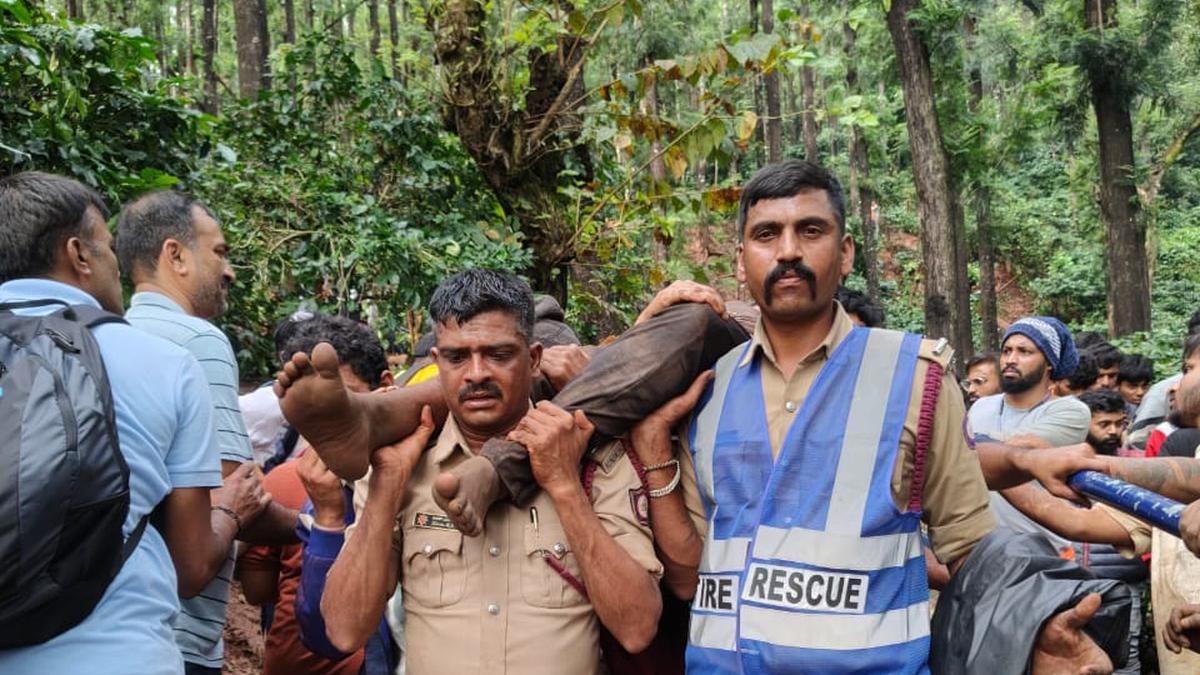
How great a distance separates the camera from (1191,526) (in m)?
2.51

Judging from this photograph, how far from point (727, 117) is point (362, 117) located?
10.2 feet

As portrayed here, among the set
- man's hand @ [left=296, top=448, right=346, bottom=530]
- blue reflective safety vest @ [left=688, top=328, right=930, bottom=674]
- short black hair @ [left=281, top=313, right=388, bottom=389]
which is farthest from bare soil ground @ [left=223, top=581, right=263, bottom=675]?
blue reflective safety vest @ [left=688, top=328, right=930, bottom=674]

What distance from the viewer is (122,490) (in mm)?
2135

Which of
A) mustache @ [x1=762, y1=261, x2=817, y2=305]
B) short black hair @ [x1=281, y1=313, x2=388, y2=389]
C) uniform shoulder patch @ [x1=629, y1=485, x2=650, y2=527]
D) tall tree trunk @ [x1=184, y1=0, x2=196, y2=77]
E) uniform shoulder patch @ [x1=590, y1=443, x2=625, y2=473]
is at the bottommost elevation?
uniform shoulder patch @ [x1=629, y1=485, x2=650, y2=527]

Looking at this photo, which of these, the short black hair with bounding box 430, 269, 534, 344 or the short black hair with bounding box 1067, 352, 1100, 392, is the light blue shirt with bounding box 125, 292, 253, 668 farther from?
the short black hair with bounding box 1067, 352, 1100, 392

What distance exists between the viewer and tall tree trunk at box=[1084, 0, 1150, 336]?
15.5 metres

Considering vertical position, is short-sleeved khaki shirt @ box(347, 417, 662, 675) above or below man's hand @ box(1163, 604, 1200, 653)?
above

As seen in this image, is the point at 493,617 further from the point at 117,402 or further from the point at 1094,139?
the point at 1094,139

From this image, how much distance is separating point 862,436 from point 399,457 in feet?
4.02

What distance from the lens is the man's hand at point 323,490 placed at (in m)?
2.89

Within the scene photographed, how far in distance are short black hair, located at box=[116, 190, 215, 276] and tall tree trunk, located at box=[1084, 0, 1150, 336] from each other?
15.3 metres

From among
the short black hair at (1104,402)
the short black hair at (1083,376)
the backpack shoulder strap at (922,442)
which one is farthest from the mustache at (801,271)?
the short black hair at (1083,376)

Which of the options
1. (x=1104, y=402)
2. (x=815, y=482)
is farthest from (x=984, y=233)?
(x=815, y=482)

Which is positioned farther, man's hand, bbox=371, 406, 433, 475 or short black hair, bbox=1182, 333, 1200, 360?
short black hair, bbox=1182, 333, 1200, 360
